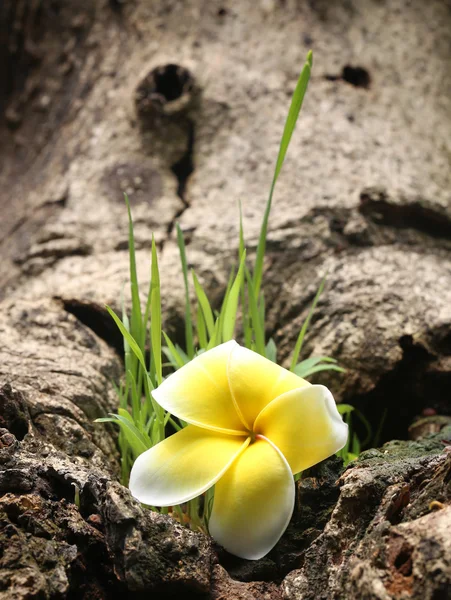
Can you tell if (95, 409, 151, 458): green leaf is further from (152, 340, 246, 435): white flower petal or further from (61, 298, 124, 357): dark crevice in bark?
(61, 298, 124, 357): dark crevice in bark

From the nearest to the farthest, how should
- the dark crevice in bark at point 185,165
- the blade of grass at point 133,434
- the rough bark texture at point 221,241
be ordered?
the rough bark texture at point 221,241
the blade of grass at point 133,434
the dark crevice in bark at point 185,165

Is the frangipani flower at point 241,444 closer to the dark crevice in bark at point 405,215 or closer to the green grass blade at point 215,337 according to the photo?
the green grass blade at point 215,337

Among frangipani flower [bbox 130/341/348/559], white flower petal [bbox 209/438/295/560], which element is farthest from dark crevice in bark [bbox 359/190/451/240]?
white flower petal [bbox 209/438/295/560]

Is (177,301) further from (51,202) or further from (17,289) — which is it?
(51,202)

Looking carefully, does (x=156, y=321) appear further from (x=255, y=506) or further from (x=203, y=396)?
(x=255, y=506)

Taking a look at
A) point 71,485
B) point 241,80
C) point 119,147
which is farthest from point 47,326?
point 241,80

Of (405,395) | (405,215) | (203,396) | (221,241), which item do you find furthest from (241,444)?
(405,215)

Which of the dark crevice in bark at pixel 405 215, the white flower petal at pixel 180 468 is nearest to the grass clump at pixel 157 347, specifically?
the white flower petal at pixel 180 468
